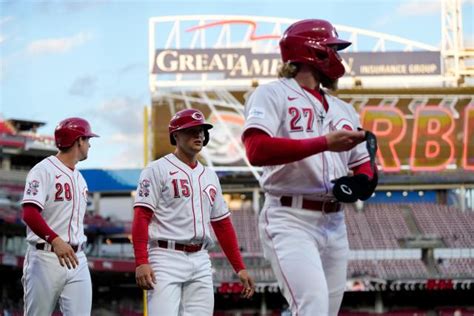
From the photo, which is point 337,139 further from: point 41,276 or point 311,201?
point 41,276

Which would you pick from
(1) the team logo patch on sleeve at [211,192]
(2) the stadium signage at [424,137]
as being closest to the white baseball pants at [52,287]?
(1) the team logo patch on sleeve at [211,192]

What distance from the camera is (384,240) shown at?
3569cm

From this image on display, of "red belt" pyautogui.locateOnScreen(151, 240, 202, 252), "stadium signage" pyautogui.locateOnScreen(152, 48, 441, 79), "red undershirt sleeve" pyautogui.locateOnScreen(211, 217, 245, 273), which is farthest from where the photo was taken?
"stadium signage" pyautogui.locateOnScreen(152, 48, 441, 79)

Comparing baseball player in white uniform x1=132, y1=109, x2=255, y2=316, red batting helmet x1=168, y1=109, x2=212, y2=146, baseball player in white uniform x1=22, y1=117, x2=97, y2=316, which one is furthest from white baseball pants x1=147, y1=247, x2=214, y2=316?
red batting helmet x1=168, y1=109, x2=212, y2=146

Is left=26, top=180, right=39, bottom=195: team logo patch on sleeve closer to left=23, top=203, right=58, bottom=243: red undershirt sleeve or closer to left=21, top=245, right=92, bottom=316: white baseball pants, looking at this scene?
left=23, top=203, right=58, bottom=243: red undershirt sleeve

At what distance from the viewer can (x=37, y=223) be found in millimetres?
6016

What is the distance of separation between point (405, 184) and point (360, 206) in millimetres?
2211

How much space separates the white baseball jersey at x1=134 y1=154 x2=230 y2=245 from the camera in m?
5.64

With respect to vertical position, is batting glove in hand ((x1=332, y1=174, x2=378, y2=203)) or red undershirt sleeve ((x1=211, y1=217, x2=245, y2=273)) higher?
batting glove in hand ((x1=332, y1=174, x2=378, y2=203))

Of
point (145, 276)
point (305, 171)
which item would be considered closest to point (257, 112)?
point (305, 171)

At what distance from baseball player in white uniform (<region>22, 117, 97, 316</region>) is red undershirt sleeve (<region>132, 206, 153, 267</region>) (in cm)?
60

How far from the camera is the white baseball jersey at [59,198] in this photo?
6.29 meters

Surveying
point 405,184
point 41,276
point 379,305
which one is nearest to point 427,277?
point 379,305

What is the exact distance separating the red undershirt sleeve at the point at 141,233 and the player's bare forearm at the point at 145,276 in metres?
0.04
